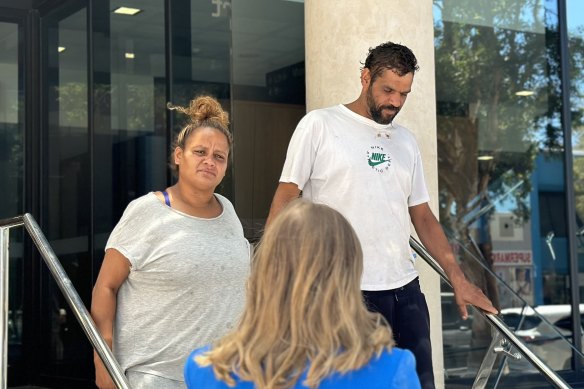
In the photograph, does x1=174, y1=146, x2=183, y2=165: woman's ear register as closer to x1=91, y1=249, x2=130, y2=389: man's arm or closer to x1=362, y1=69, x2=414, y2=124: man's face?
x1=91, y1=249, x2=130, y2=389: man's arm

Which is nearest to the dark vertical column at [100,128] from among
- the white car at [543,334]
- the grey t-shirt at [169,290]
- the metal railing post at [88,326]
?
the white car at [543,334]

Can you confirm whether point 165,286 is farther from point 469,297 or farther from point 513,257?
point 513,257

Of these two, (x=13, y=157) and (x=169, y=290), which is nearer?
(x=169, y=290)

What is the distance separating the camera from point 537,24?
26.7ft

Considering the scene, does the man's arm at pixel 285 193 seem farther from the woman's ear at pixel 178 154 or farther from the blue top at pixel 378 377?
the blue top at pixel 378 377

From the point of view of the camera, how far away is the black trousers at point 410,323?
12.4 ft

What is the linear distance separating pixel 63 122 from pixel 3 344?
4.15m

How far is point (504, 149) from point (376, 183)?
176 inches

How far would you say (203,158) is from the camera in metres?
3.46

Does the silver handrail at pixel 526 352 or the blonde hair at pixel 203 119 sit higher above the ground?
the blonde hair at pixel 203 119

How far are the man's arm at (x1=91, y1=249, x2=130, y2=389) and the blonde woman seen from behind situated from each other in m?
1.51

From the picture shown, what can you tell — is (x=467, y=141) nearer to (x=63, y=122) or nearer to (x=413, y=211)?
(x=63, y=122)

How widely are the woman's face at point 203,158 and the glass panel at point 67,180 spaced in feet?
14.2

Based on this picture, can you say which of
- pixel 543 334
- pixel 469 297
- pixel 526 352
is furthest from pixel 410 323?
pixel 543 334
